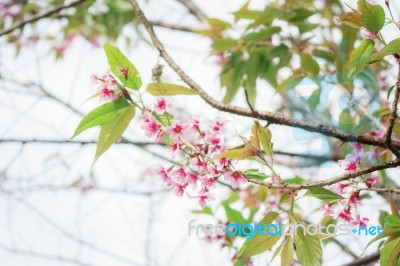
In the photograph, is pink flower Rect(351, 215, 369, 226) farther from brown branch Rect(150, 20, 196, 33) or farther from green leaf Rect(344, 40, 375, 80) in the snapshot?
brown branch Rect(150, 20, 196, 33)

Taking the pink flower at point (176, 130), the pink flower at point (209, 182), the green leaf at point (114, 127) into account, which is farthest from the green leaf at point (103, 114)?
the pink flower at point (209, 182)

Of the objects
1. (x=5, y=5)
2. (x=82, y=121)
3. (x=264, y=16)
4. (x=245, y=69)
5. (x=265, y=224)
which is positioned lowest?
(x=265, y=224)

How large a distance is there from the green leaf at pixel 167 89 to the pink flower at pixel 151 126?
0.07m

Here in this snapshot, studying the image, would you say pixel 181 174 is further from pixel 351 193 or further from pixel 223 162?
pixel 351 193

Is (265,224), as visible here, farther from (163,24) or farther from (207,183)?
(163,24)

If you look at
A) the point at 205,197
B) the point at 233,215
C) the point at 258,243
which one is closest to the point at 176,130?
the point at 205,197

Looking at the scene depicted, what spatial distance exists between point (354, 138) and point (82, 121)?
620 mm

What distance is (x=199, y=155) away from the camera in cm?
83

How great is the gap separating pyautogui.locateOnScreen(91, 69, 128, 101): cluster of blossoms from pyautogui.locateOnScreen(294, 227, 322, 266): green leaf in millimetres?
518

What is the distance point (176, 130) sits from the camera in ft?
2.80

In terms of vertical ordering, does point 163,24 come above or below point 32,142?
above

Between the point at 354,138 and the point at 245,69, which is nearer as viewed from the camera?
the point at 354,138

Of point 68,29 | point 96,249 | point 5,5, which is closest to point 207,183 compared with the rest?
point 68,29

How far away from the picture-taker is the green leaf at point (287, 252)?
861 mm
